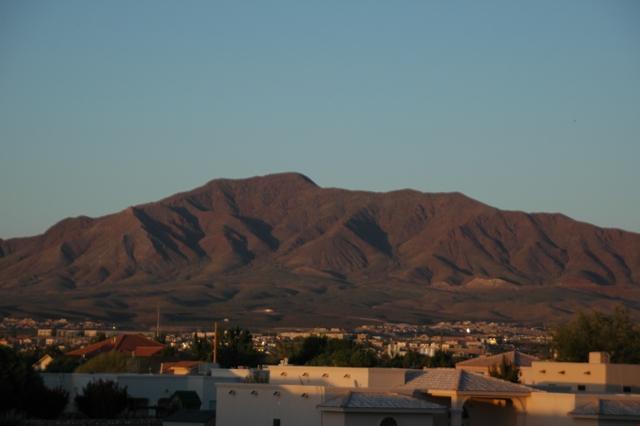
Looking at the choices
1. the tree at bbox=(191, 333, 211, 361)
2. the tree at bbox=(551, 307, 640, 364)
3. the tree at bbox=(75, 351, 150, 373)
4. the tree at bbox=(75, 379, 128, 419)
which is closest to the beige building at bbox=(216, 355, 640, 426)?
the tree at bbox=(75, 379, 128, 419)

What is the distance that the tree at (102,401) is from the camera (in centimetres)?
5894

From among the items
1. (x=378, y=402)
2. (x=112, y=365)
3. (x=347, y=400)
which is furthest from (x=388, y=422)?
(x=112, y=365)

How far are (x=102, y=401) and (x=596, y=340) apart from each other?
1257 inches

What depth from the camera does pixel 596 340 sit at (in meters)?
79.4

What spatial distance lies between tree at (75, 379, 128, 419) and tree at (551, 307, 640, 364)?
28.0 meters

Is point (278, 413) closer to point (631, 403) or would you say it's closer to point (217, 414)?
point (217, 414)

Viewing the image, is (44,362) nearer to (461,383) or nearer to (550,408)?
(461,383)

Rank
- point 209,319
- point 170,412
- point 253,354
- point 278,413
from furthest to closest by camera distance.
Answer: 1. point 209,319
2. point 253,354
3. point 170,412
4. point 278,413

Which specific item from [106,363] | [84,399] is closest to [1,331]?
[106,363]

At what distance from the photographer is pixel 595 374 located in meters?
54.6

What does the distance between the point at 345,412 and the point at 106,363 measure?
4018 centimetres

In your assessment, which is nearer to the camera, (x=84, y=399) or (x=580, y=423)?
(x=580, y=423)

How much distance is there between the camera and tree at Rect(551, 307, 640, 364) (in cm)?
7788

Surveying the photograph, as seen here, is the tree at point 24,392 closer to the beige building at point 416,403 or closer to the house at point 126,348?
the beige building at point 416,403
